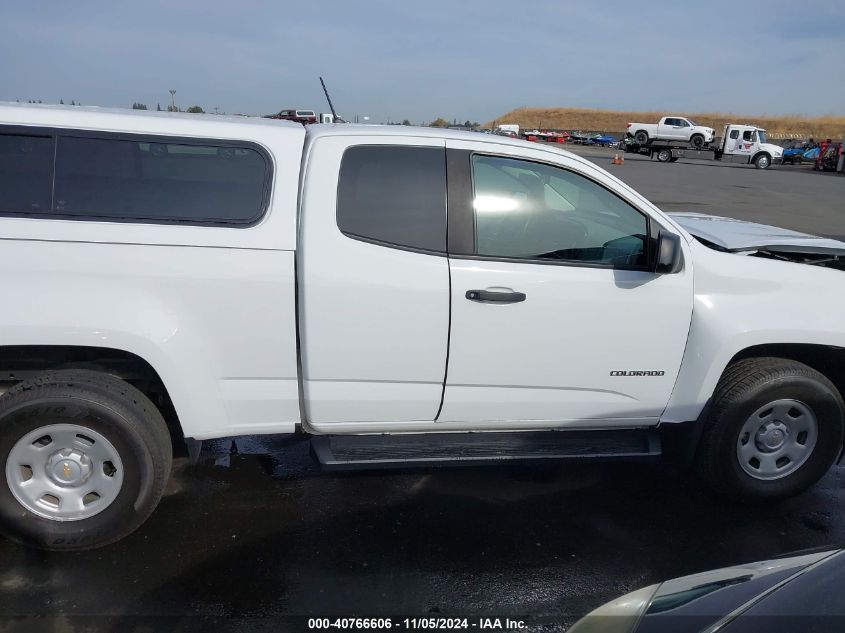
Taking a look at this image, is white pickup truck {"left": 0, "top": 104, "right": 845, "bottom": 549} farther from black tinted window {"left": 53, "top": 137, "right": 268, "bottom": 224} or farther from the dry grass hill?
the dry grass hill

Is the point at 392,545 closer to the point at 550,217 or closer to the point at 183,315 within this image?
the point at 183,315

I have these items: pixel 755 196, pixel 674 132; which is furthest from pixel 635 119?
pixel 755 196

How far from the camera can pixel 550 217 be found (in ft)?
11.2

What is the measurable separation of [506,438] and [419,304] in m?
0.92

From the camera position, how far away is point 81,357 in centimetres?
314

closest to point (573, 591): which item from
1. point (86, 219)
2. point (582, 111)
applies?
point (86, 219)

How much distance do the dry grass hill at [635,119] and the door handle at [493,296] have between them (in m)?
76.7

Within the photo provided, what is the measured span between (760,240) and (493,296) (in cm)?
175

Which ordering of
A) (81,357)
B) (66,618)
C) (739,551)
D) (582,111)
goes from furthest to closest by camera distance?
(582,111), (739,551), (81,357), (66,618)

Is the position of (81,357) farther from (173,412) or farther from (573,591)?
(573,591)

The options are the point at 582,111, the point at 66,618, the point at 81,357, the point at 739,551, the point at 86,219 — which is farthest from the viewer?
the point at 582,111

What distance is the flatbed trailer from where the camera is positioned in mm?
38875

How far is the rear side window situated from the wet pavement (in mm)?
1556

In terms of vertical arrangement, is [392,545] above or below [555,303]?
below
